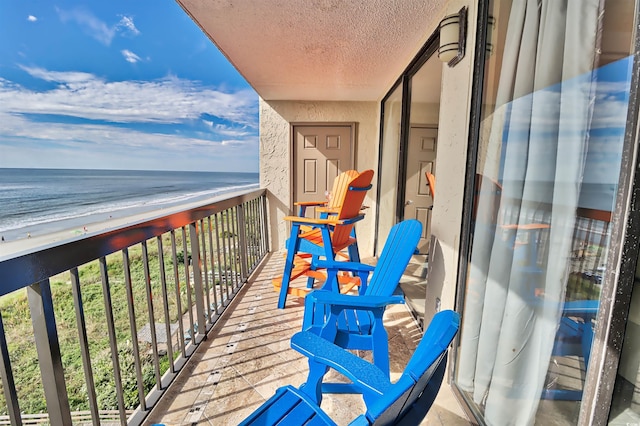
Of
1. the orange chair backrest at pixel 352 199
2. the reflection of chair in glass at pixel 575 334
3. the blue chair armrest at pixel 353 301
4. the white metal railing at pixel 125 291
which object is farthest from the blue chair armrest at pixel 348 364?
the orange chair backrest at pixel 352 199

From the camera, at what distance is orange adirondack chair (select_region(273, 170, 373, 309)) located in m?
2.39

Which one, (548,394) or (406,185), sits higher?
(406,185)

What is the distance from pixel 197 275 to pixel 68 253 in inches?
42.6

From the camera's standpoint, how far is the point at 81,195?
20703 mm

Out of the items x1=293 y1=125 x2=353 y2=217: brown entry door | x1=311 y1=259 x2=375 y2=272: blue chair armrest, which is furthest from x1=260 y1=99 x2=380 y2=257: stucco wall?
x1=311 y1=259 x2=375 y2=272: blue chair armrest

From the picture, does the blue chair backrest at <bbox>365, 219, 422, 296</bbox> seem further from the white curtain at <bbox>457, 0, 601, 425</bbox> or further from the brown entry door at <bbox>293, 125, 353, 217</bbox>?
the brown entry door at <bbox>293, 125, 353, 217</bbox>

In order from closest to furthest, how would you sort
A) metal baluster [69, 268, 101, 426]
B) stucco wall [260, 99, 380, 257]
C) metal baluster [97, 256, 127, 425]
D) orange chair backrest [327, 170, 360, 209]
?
metal baluster [69, 268, 101, 426] → metal baluster [97, 256, 127, 425] → orange chair backrest [327, 170, 360, 209] → stucco wall [260, 99, 380, 257]

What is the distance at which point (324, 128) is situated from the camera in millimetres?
4539

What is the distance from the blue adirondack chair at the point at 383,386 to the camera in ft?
2.02

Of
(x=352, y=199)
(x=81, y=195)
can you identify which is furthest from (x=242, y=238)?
(x=81, y=195)

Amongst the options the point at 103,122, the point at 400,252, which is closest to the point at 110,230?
the point at 400,252

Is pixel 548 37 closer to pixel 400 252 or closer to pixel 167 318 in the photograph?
pixel 400 252

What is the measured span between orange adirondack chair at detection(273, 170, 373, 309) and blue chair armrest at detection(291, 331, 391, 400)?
1.43m

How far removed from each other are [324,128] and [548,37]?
12.1 feet
